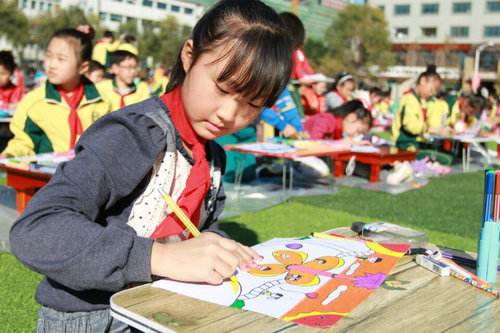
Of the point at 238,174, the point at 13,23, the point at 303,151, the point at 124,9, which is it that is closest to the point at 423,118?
the point at 238,174

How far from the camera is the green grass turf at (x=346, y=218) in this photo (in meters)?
3.08

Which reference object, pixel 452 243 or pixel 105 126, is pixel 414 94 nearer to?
pixel 452 243

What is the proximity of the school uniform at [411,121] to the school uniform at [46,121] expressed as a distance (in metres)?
5.32

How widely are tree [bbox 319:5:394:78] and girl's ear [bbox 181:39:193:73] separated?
158ft

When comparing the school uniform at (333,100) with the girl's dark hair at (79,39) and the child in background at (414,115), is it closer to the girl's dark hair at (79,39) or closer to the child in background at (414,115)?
the child in background at (414,115)

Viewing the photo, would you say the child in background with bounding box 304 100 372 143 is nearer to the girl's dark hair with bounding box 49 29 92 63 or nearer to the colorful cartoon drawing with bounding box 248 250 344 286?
the girl's dark hair with bounding box 49 29 92 63

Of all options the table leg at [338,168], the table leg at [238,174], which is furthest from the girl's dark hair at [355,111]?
the table leg at [238,174]

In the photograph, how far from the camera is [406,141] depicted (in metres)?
8.40

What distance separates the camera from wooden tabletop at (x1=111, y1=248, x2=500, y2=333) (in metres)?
0.97

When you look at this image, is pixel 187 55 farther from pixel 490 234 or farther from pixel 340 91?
pixel 340 91

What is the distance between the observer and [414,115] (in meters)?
8.16

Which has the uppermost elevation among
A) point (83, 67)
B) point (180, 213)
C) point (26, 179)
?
point (83, 67)

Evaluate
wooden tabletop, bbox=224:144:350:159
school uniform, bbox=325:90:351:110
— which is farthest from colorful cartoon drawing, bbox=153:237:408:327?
school uniform, bbox=325:90:351:110

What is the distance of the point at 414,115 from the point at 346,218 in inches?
150
